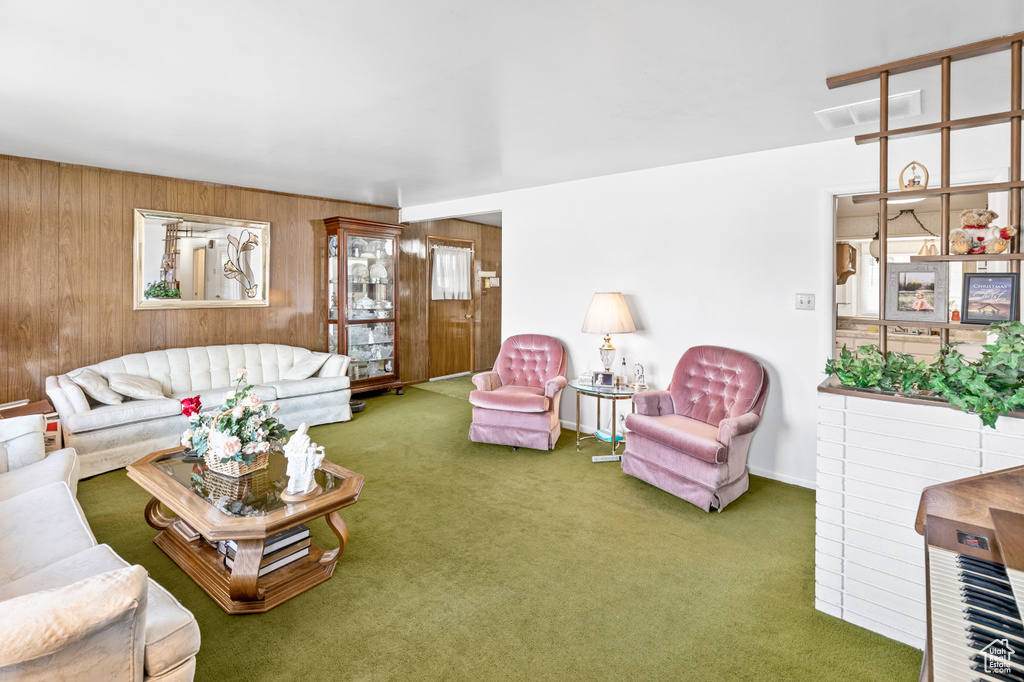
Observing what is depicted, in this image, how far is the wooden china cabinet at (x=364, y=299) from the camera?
5969mm

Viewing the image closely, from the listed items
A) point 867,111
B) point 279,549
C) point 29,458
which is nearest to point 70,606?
point 279,549

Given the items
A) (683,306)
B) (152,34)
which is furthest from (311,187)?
(683,306)

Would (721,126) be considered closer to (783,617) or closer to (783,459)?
(783,459)

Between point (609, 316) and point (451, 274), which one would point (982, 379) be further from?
point (451, 274)

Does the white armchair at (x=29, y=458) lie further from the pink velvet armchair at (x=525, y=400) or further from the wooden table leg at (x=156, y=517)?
the pink velvet armchair at (x=525, y=400)

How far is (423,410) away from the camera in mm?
5797

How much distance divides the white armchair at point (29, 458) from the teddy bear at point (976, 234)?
4.38 metres

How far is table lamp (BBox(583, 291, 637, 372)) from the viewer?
13.9ft

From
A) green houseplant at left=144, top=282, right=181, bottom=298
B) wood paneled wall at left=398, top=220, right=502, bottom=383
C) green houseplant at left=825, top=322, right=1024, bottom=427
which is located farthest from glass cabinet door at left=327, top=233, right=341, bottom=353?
green houseplant at left=825, top=322, right=1024, bottom=427

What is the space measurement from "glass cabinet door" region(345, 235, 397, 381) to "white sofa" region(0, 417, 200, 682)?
3.76 meters

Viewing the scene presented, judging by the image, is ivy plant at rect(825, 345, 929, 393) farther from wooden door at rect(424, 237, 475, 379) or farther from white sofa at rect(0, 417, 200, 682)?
wooden door at rect(424, 237, 475, 379)

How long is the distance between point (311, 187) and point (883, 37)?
5042 millimetres

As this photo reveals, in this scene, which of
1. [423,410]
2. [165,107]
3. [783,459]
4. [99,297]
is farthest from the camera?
[423,410]

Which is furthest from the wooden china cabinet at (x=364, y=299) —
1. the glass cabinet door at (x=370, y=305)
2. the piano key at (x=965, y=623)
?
the piano key at (x=965, y=623)
